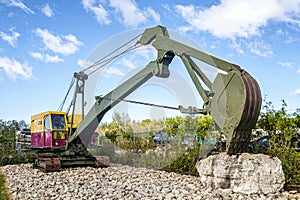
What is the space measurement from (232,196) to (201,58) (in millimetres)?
2335

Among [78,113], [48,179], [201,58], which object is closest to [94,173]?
[48,179]

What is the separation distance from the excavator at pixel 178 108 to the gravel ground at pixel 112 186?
0.81 m

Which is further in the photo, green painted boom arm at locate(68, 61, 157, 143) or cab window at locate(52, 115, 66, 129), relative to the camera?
cab window at locate(52, 115, 66, 129)

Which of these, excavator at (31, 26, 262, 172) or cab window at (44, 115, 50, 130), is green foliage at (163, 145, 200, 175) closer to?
excavator at (31, 26, 262, 172)

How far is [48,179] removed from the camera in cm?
750

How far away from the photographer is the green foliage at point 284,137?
6132 millimetres

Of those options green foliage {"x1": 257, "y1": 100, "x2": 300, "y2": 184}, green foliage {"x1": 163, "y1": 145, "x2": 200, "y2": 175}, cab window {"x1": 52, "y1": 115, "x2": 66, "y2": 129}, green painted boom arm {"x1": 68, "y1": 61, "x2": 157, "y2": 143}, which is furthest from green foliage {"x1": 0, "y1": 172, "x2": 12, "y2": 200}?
green foliage {"x1": 257, "y1": 100, "x2": 300, "y2": 184}

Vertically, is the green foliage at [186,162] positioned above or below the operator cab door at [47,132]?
below

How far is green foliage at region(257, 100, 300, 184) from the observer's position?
241 inches

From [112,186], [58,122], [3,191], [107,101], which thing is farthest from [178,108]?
[58,122]

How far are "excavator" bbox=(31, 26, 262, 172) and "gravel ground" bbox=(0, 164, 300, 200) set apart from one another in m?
0.81

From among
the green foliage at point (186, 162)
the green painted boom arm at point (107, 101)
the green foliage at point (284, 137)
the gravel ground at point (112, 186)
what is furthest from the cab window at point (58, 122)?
the green foliage at point (284, 137)

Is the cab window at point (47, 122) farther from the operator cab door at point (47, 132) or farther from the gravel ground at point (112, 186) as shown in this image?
the gravel ground at point (112, 186)

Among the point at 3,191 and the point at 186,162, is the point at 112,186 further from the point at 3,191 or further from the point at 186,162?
the point at 186,162
